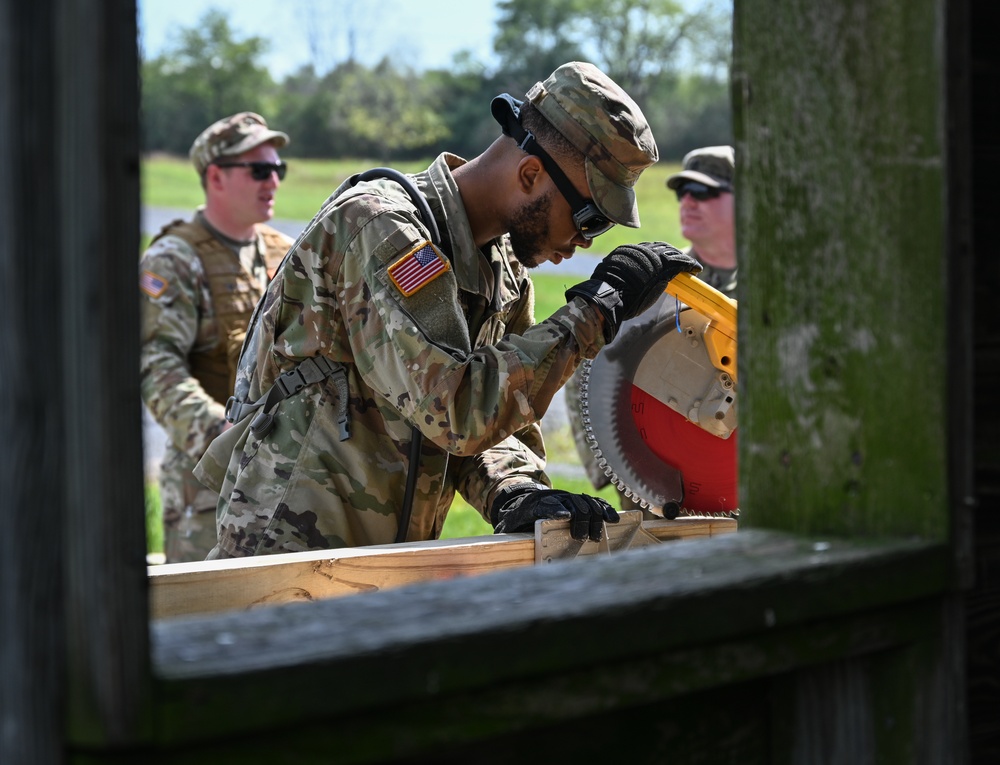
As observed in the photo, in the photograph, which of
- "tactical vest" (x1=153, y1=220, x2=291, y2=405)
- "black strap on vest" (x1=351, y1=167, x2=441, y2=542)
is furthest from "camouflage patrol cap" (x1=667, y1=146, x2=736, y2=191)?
"black strap on vest" (x1=351, y1=167, x2=441, y2=542)

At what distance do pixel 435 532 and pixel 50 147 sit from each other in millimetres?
2293

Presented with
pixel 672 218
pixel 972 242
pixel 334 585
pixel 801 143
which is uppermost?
pixel 672 218

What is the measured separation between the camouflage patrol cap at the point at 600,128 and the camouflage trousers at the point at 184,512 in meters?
2.65

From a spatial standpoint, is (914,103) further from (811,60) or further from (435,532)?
(435,532)

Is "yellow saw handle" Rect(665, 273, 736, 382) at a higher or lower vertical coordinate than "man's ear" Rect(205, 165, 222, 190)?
lower

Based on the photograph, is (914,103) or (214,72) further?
(214,72)

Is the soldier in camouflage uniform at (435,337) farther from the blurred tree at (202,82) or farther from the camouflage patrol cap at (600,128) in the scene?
the blurred tree at (202,82)

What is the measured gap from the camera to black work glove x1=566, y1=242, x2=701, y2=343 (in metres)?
2.95

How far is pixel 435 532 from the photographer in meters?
3.16

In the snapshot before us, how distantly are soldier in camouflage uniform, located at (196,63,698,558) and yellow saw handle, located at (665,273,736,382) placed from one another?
0.37 feet

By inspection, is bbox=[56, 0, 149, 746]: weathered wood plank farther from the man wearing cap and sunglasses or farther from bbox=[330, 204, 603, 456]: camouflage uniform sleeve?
the man wearing cap and sunglasses

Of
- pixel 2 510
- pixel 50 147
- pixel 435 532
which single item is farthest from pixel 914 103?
pixel 435 532

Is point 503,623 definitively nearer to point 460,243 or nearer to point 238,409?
point 460,243

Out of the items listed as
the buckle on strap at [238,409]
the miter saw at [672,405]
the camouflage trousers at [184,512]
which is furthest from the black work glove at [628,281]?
the camouflage trousers at [184,512]
